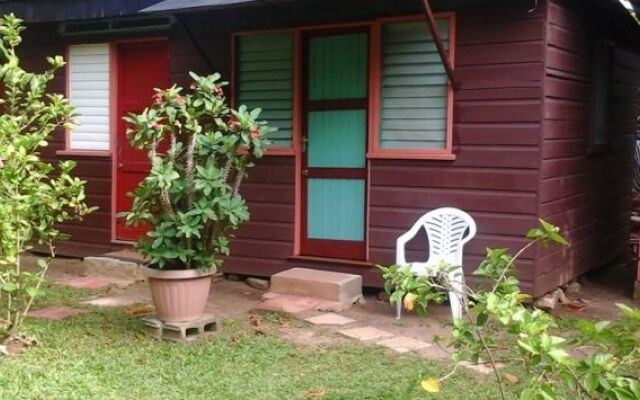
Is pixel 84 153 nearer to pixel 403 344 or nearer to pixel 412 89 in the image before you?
pixel 412 89

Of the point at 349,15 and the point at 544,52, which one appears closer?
the point at 544,52

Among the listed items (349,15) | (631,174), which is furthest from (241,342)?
(631,174)

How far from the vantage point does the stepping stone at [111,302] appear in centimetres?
582

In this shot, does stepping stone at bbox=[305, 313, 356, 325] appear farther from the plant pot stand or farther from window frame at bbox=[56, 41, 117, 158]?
window frame at bbox=[56, 41, 117, 158]

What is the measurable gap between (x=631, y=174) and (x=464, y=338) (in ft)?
21.1

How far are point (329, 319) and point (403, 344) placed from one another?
0.77 m

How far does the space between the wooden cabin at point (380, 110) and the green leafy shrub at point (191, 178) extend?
1.22m

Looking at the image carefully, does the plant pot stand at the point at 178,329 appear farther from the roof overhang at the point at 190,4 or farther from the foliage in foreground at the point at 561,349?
the foliage in foreground at the point at 561,349

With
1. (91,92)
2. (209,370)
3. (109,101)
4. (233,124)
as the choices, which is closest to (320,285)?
(233,124)

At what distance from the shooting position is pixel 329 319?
5434 mm

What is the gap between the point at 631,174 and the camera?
832 centimetres

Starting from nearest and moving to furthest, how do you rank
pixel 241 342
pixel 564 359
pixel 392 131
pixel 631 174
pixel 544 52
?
1. pixel 564 359
2. pixel 241 342
3. pixel 544 52
4. pixel 392 131
5. pixel 631 174

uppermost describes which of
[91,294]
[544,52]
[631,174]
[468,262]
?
[544,52]

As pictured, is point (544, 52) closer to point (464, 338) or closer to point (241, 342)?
point (241, 342)
